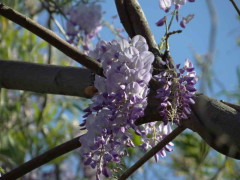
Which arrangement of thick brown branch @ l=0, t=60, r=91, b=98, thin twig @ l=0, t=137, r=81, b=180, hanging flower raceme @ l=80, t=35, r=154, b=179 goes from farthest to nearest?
1. thick brown branch @ l=0, t=60, r=91, b=98
2. thin twig @ l=0, t=137, r=81, b=180
3. hanging flower raceme @ l=80, t=35, r=154, b=179

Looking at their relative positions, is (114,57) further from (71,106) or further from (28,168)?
(71,106)

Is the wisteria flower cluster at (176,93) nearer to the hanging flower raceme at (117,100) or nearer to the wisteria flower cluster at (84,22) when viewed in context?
the hanging flower raceme at (117,100)

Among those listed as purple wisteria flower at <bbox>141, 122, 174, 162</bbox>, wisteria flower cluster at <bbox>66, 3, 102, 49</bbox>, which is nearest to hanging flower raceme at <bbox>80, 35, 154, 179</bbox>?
purple wisteria flower at <bbox>141, 122, 174, 162</bbox>

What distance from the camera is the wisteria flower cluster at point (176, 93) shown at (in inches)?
40.9

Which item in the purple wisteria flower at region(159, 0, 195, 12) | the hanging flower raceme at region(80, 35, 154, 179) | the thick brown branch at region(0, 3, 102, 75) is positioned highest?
the purple wisteria flower at region(159, 0, 195, 12)

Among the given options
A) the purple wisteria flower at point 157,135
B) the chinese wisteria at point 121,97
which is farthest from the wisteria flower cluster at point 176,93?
the purple wisteria flower at point 157,135

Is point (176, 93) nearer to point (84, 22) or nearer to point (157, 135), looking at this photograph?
point (157, 135)

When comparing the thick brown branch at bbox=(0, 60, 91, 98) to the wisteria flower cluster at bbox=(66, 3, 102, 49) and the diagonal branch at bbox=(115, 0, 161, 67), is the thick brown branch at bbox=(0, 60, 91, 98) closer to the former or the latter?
the diagonal branch at bbox=(115, 0, 161, 67)

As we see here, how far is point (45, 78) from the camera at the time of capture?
1.37m

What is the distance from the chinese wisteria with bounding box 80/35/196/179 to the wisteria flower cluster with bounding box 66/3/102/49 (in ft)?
4.01

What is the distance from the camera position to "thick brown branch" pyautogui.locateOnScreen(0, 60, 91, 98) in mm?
1280

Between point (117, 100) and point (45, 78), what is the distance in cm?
40

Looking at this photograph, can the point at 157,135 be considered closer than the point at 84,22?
Yes

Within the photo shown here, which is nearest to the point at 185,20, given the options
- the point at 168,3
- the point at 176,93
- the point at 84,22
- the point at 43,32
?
the point at 168,3
